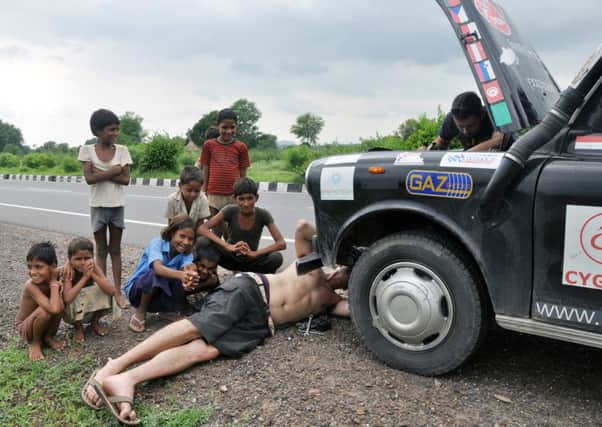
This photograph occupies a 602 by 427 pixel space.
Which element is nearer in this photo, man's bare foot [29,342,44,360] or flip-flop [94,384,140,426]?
flip-flop [94,384,140,426]

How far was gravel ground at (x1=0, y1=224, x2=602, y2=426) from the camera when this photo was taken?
2.46 m

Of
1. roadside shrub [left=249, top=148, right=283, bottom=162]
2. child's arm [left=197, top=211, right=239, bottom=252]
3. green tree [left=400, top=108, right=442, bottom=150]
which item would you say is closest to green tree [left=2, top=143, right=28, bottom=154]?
roadside shrub [left=249, top=148, right=283, bottom=162]

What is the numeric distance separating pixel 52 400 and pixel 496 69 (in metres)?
2.95

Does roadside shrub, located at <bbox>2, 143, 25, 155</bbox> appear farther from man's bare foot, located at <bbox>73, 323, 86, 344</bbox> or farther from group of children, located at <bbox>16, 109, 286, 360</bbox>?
man's bare foot, located at <bbox>73, 323, 86, 344</bbox>

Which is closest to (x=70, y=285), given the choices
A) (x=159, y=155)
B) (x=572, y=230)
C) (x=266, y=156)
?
(x=572, y=230)

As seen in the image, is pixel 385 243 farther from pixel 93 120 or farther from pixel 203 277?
pixel 93 120

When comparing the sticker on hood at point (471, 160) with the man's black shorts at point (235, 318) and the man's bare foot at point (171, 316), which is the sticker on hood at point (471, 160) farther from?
the man's bare foot at point (171, 316)

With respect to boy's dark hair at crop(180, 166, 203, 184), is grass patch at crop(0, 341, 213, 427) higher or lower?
lower

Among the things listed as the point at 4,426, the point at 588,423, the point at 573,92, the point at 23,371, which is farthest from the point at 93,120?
the point at 588,423

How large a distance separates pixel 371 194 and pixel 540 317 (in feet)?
3.49

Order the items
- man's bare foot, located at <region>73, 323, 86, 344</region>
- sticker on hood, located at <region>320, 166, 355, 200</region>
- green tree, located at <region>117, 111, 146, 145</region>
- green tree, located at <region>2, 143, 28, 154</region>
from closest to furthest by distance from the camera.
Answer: sticker on hood, located at <region>320, 166, 355, 200</region> < man's bare foot, located at <region>73, 323, 86, 344</region> < green tree, located at <region>117, 111, 146, 145</region> < green tree, located at <region>2, 143, 28, 154</region>

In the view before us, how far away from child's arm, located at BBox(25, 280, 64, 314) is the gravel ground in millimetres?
324

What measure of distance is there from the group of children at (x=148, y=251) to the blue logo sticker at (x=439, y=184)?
1.65 metres

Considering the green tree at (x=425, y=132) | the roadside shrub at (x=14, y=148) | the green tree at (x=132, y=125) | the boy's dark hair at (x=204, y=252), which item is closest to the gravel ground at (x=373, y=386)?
the boy's dark hair at (x=204, y=252)
